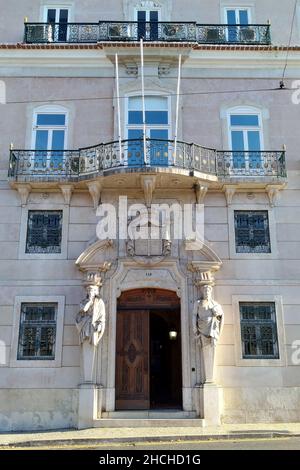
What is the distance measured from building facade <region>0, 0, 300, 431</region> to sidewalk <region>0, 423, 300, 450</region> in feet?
2.07

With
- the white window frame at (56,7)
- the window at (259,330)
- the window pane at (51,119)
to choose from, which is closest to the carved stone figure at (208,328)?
the window at (259,330)

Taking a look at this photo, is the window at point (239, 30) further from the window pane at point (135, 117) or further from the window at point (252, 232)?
the window at point (252, 232)

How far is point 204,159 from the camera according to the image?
45.3ft

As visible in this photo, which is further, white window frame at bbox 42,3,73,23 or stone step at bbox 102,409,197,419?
white window frame at bbox 42,3,73,23

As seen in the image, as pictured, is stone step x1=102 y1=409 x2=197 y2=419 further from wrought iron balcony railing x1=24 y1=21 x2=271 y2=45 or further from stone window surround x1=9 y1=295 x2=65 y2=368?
wrought iron balcony railing x1=24 y1=21 x2=271 y2=45

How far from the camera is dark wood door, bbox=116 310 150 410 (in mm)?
12664

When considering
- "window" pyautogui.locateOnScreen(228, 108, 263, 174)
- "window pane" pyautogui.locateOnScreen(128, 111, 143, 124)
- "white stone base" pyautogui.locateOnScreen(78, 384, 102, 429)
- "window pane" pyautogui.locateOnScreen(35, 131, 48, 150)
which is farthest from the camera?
"window pane" pyautogui.locateOnScreen(128, 111, 143, 124)

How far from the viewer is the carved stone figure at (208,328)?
12.2 metres

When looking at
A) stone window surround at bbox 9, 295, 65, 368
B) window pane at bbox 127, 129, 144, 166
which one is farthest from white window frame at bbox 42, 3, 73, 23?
stone window surround at bbox 9, 295, 65, 368

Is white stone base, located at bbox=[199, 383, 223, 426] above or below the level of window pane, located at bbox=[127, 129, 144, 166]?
below

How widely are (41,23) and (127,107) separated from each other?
4.18m
